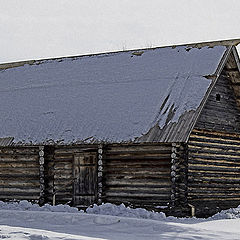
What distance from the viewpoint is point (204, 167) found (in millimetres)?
20156

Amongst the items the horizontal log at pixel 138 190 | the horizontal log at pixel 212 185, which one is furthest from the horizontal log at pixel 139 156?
the horizontal log at pixel 212 185

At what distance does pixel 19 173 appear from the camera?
2194 cm

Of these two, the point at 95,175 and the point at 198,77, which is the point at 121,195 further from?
the point at 198,77

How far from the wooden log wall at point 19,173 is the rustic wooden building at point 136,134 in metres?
0.03

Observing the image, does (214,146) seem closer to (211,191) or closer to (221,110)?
(221,110)

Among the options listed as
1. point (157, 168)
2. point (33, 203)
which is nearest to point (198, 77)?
point (157, 168)

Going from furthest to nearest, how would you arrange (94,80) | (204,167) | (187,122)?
(94,80) < (204,167) < (187,122)

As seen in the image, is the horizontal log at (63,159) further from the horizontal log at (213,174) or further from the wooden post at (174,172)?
the horizontal log at (213,174)

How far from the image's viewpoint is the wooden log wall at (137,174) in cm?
1930

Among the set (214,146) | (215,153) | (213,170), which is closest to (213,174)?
(213,170)

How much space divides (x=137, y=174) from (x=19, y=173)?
180 inches

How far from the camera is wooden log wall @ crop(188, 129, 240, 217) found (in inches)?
775

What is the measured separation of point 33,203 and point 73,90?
435 cm

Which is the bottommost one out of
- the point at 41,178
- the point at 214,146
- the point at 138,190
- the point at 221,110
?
the point at 138,190
